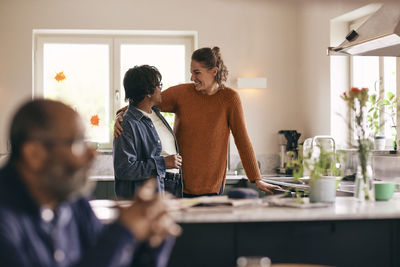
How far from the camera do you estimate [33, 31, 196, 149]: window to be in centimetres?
548

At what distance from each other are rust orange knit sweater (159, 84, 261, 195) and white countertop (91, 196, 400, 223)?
0.82 meters

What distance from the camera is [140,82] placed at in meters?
2.63

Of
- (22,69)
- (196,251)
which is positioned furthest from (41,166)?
(22,69)

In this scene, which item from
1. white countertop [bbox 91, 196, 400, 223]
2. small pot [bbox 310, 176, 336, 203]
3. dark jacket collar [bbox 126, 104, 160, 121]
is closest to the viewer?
white countertop [bbox 91, 196, 400, 223]

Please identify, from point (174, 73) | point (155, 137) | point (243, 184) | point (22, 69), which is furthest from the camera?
point (174, 73)

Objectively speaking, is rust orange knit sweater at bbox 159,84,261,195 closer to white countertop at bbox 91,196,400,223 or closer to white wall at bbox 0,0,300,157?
white countertop at bbox 91,196,400,223

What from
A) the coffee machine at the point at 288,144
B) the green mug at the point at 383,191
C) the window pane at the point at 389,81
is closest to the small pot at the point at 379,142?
the window pane at the point at 389,81

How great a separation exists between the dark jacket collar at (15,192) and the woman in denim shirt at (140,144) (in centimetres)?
137

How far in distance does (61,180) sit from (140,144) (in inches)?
58.9

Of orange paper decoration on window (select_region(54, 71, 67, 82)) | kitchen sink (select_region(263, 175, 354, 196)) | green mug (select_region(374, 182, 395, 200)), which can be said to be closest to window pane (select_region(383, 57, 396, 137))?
kitchen sink (select_region(263, 175, 354, 196))

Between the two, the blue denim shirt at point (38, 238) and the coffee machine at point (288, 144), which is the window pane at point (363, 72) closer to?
the coffee machine at point (288, 144)

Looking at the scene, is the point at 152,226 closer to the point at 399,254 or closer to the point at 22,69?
the point at 399,254

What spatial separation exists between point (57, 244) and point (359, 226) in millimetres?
1275

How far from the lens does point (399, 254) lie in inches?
84.0
